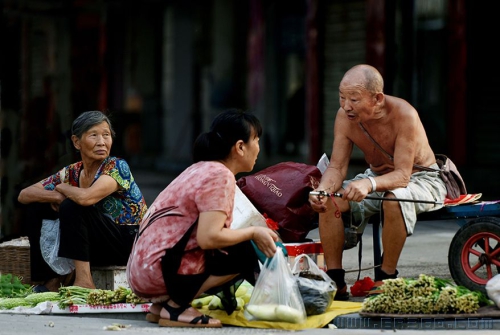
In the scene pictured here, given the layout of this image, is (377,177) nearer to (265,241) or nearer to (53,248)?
(265,241)

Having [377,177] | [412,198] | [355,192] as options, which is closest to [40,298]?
[355,192]

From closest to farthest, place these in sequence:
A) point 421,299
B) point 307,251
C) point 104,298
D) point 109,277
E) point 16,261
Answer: point 421,299, point 104,298, point 307,251, point 109,277, point 16,261

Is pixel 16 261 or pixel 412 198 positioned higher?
pixel 412 198

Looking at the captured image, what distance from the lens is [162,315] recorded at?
5.89 meters

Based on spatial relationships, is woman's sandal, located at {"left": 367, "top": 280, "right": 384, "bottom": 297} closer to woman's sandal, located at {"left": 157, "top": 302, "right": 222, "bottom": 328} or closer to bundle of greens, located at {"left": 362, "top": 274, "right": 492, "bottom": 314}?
bundle of greens, located at {"left": 362, "top": 274, "right": 492, "bottom": 314}

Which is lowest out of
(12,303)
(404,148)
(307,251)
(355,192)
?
(12,303)

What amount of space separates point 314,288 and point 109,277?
157 cm

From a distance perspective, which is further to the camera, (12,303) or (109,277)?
(109,277)

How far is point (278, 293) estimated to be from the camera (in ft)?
18.5

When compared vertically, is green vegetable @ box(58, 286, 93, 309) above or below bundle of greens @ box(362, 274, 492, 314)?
below

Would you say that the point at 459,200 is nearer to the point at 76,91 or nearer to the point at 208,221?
the point at 208,221

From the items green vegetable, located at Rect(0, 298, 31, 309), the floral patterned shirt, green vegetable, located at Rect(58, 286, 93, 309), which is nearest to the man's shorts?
the floral patterned shirt

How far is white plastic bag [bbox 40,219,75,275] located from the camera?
6906mm

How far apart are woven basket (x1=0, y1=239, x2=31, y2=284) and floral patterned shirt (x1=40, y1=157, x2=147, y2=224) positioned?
49 cm
